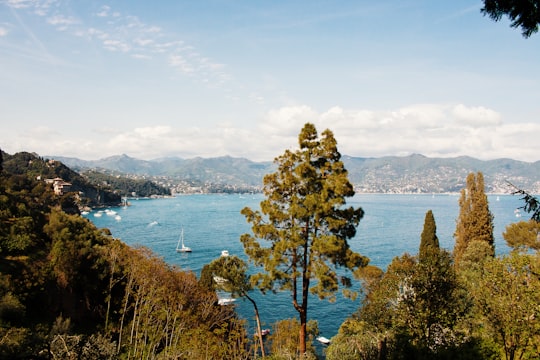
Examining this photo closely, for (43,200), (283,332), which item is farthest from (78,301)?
(43,200)

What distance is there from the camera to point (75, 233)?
2712cm

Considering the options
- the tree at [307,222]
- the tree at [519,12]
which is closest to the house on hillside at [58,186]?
the tree at [307,222]

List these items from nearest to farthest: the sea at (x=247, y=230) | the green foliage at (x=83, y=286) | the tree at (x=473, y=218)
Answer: the green foliage at (x=83, y=286) → the tree at (x=473, y=218) → the sea at (x=247, y=230)

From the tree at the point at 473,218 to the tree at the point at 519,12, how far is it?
86.5 feet

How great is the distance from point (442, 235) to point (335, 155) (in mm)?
69751

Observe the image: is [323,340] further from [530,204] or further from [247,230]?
[247,230]

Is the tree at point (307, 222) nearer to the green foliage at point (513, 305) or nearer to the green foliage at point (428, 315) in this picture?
the green foliage at point (428, 315)

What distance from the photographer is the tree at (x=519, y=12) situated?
14.1 ft

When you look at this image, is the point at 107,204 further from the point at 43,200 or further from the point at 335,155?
the point at 335,155

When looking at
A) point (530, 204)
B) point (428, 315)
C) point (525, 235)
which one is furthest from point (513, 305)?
point (525, 235)

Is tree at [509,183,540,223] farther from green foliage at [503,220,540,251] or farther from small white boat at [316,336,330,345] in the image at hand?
green foliage at [503,220,540,251]

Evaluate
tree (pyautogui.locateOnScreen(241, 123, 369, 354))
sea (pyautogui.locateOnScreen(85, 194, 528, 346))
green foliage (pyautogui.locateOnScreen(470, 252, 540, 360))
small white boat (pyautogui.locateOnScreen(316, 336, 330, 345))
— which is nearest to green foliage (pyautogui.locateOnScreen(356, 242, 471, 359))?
green foliage (pyautogui.locateOnScreen(470, 252, 540, 360))

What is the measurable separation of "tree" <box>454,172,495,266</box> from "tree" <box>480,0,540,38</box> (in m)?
26.4

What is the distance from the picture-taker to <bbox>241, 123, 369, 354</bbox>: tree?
11.1 m
